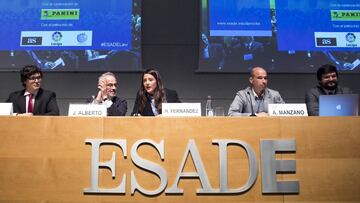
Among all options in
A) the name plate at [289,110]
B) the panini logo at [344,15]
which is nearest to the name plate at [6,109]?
the name plate at [289,110]

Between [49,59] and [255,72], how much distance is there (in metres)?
2.06

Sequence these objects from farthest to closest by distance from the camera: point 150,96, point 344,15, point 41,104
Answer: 1. point 344,15
2. point 150,96
3. point 41,104

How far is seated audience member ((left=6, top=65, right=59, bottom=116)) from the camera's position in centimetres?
257

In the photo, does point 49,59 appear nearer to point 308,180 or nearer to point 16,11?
point 16,11

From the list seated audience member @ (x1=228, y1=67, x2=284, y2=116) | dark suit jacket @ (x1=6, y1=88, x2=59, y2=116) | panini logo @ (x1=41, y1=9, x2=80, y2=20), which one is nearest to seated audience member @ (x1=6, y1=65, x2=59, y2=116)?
dark suit jacket @ (x1=6, y1=88, x2=59, y2=116)

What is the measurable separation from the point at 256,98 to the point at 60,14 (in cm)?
213

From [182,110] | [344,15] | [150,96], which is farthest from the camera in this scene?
[344,15]

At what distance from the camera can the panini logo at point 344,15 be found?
3451 mm

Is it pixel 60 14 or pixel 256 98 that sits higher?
pixel 60 14

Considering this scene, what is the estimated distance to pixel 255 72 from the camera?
282 cm

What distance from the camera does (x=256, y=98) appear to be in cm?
283

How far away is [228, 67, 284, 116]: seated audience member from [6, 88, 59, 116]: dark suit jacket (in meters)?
1.38

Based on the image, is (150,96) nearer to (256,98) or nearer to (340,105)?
(256,98)

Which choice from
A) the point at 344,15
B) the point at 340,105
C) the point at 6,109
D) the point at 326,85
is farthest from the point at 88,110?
the point at 344,15
